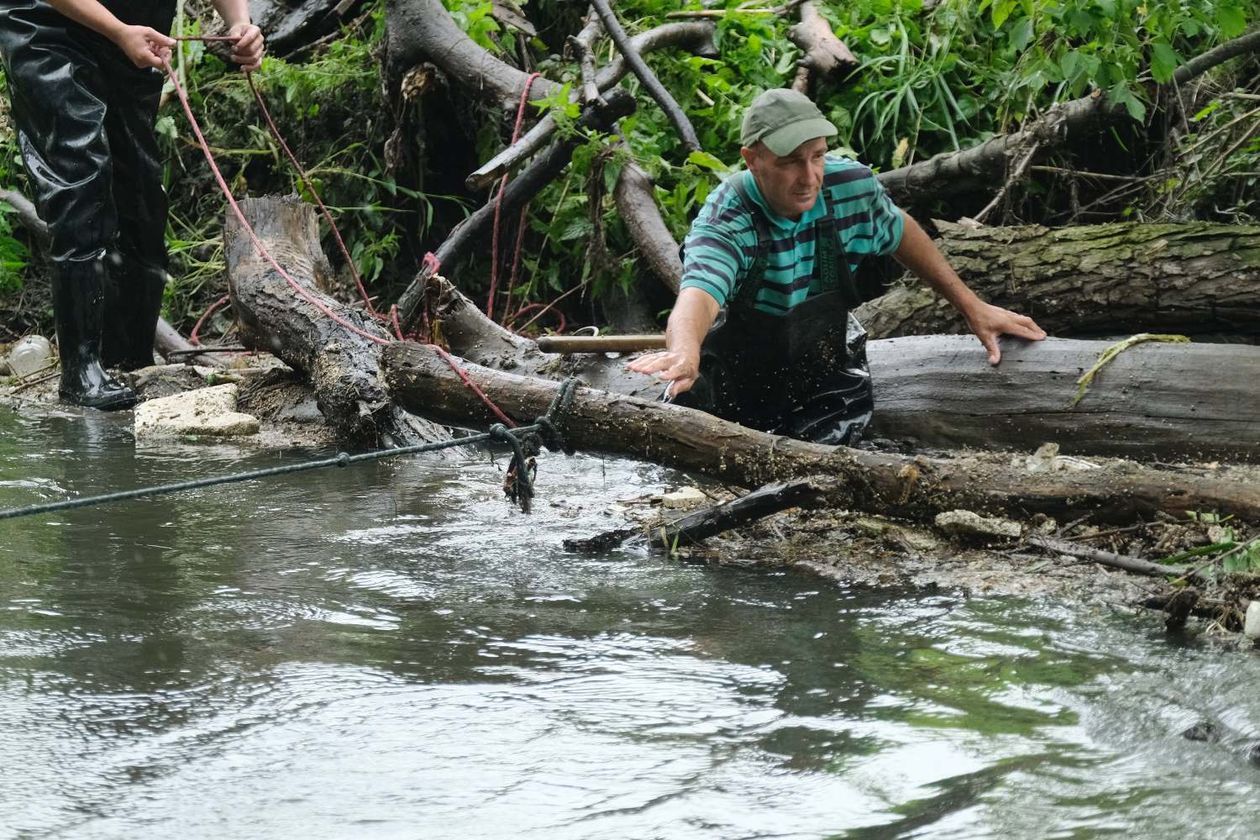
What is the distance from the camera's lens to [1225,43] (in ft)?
20.1

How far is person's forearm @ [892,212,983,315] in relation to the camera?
193 inches

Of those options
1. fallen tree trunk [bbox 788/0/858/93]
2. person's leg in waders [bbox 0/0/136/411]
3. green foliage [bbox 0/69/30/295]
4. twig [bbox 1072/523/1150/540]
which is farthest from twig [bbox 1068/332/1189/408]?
green foliage [bbox 0/69/30/295]

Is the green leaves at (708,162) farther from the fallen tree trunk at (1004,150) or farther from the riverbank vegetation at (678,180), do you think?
the fallen tree trunk at (1004,150)

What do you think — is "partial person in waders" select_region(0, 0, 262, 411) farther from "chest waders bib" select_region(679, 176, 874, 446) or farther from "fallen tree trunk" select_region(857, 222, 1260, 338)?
"fallen tree trunk" select_region(857, 222, 1260, 338)

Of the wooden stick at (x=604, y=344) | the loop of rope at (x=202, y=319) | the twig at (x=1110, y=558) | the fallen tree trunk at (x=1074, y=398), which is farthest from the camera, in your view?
the loop of rope at (x=202, y=319)

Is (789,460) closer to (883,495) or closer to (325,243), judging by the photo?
(883,495)

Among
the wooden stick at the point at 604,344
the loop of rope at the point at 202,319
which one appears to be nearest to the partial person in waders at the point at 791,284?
the wooden stick at the point at 604,344

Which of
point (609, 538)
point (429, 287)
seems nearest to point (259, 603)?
point (609, 538)

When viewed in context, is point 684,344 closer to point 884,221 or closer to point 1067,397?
point 884,221

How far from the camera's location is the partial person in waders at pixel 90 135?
237 inches

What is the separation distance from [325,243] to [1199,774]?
7214 mm

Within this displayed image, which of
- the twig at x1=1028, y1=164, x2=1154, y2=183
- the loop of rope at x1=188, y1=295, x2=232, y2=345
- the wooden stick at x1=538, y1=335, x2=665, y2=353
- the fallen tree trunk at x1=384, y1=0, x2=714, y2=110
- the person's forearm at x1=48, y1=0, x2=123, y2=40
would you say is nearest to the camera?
the wooden stick at x1=538, y1=335, x2=665, y2=353

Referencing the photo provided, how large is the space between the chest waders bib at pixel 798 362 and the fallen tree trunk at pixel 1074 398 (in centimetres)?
20

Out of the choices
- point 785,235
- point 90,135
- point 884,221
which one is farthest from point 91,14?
point 884,221
